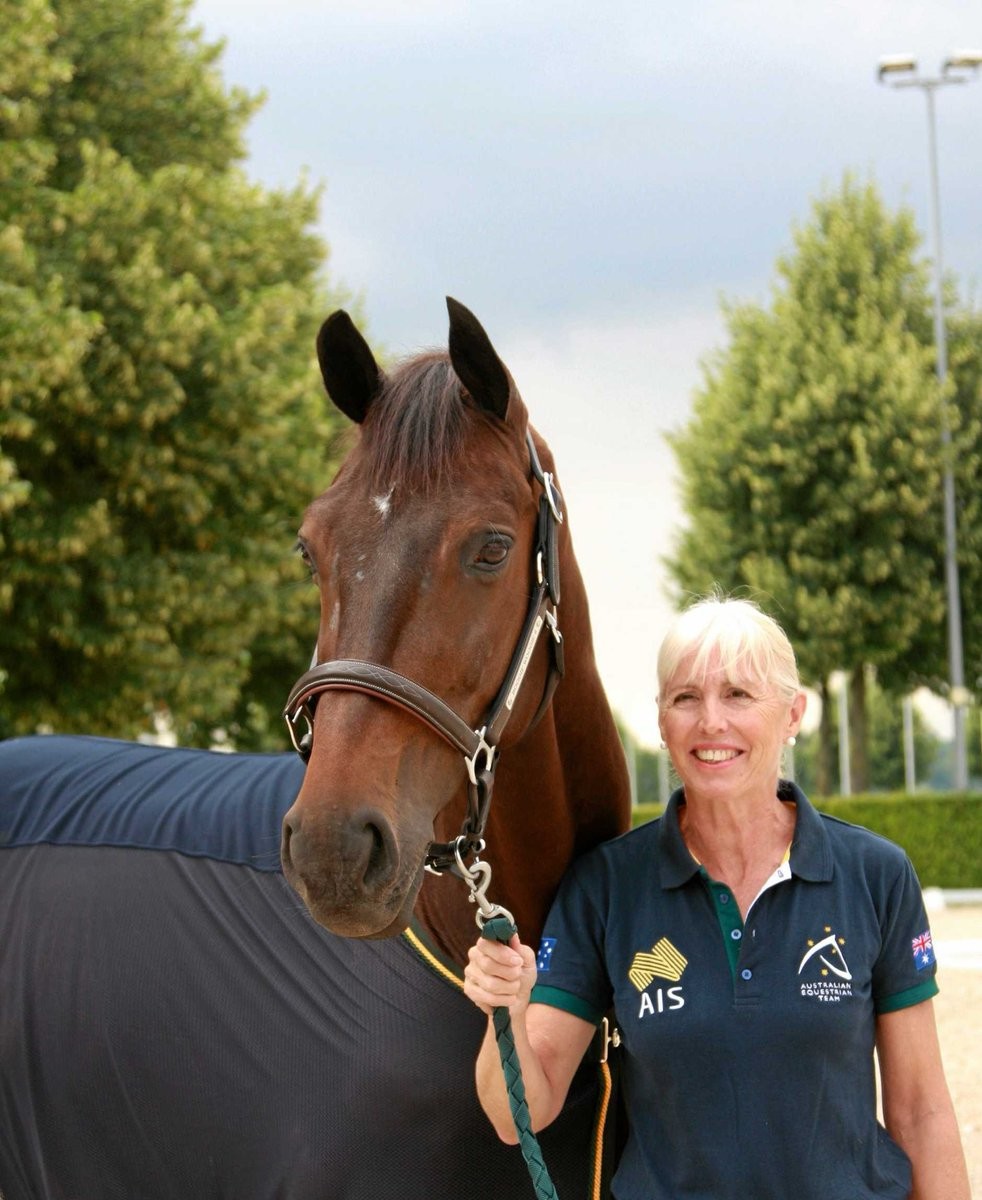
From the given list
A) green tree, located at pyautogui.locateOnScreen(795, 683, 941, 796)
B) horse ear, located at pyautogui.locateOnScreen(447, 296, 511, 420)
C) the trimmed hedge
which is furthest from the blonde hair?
green tree, located at pyautogui.locateOnScreen(795, 683, 941, 796)

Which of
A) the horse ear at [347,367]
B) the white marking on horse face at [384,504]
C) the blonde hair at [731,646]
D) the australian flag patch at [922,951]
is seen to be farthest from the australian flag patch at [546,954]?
the horse ear at [347,367]

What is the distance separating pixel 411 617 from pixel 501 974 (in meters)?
0.61

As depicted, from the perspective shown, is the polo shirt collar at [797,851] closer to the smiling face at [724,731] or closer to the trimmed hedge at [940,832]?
the smiling face at [724,731]

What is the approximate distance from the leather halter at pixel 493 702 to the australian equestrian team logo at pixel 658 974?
42 cm

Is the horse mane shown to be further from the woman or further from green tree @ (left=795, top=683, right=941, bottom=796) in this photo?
green tree @ (left=795, top=683, right=941, bottom=796)

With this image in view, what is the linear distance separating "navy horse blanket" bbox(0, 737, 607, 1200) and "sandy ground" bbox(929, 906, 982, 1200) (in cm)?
477

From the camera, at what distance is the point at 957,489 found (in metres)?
25.2

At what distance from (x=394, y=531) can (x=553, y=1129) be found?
130cm

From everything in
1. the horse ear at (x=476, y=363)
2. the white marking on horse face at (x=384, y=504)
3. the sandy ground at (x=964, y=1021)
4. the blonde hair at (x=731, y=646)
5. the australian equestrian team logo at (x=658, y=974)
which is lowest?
the sandy ground at (x=964, y=1021)

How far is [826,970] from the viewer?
2.60m

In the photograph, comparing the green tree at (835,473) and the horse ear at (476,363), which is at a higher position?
the green tree at (835,473)

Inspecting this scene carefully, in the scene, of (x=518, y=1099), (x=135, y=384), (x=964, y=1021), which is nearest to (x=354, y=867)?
(x=518, y=1099)

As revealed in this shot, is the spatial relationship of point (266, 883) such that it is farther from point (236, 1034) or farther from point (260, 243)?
point (260, 243)

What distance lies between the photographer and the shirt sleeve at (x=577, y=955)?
2.73 metres
